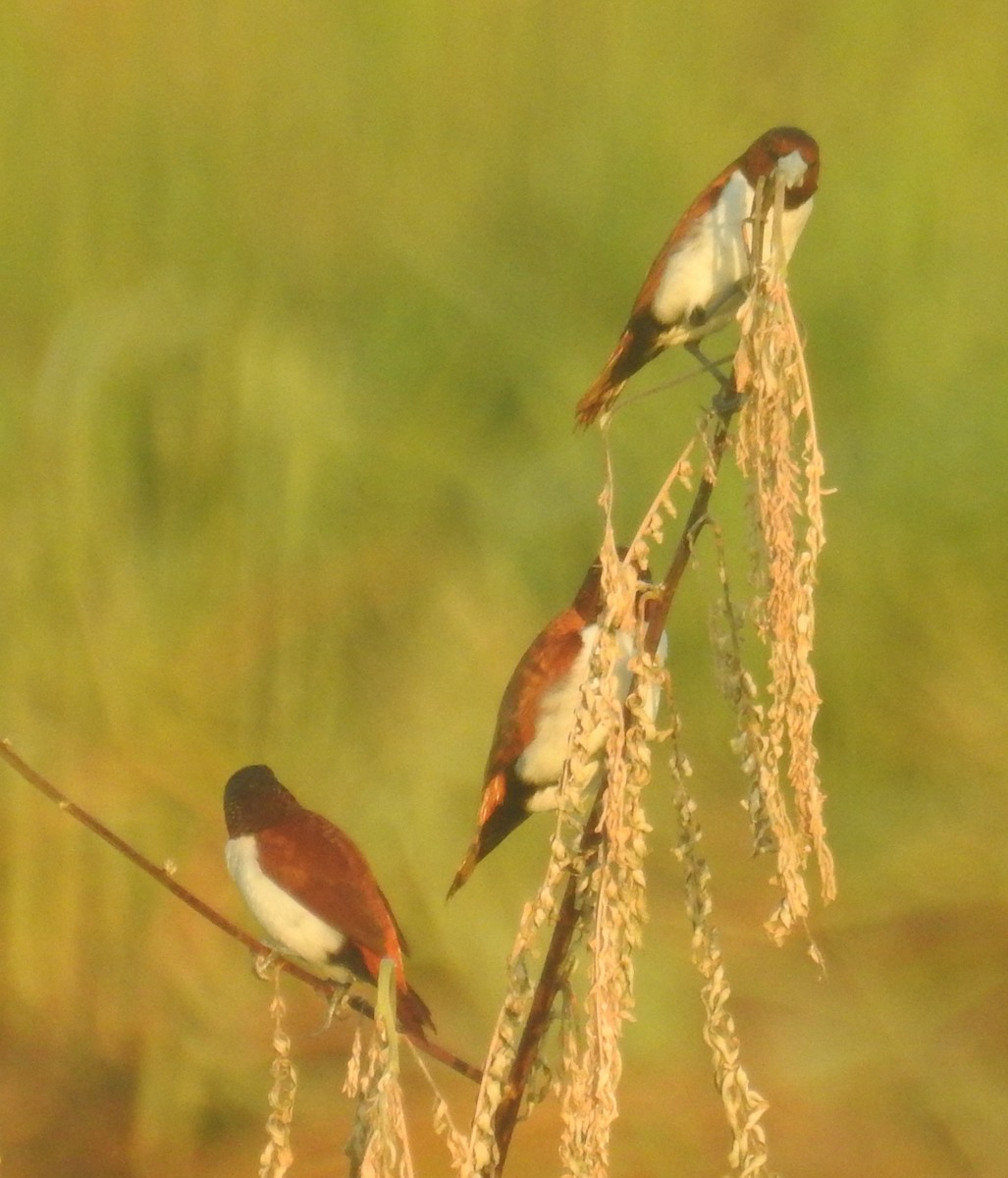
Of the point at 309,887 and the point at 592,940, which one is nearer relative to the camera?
the point at 592,940

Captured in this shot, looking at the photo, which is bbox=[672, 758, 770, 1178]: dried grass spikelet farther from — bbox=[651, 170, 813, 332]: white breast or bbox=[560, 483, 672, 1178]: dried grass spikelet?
bbox=[651, 170, 813, 332]: white breast

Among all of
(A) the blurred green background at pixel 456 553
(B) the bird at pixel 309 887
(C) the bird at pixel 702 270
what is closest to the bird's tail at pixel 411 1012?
(B) the bird at pixel 309 887

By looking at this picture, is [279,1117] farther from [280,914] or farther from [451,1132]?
[280,914]

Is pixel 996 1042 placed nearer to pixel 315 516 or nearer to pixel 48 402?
pixel 315 516

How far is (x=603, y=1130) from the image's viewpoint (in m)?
0.59

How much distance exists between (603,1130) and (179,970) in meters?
1.20

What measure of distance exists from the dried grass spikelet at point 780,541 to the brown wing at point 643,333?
48 centimetres

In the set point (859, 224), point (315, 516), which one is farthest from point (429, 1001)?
point (859, 224)

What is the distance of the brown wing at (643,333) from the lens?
3.62 ft

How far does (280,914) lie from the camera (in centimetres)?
118

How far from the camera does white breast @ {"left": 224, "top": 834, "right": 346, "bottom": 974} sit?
45.6 inches

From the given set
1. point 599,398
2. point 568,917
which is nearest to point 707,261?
point 599,398

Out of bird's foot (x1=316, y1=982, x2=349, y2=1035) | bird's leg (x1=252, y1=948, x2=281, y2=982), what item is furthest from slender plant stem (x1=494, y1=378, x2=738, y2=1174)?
bird's leg (x1=252, y1=948, x2=281, y2=982)

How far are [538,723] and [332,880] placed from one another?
176 mm
